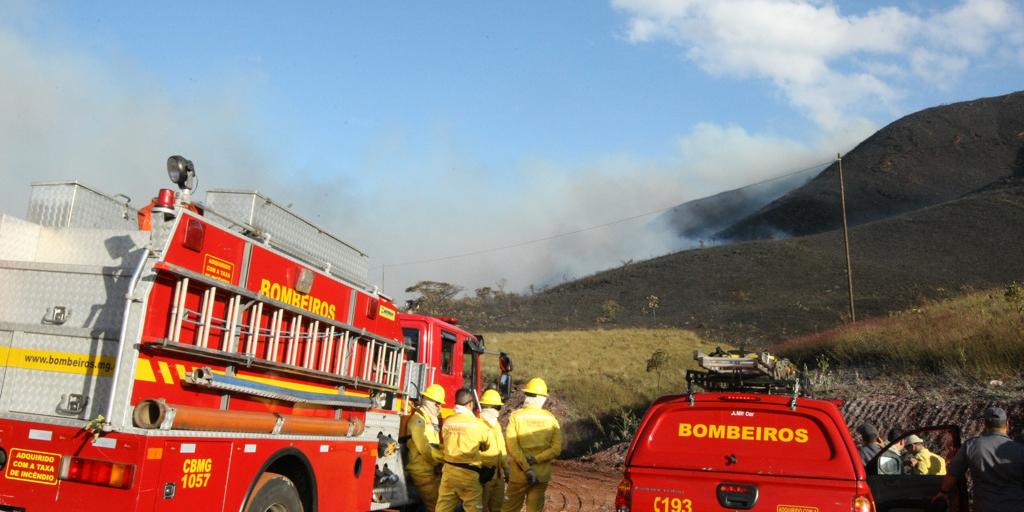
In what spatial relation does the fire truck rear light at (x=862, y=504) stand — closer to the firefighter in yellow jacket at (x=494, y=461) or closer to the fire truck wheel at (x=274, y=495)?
the firefighter in yellow jacket at (x=494, y=461)

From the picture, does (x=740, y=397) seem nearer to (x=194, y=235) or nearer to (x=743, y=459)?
(x=743, y=459)

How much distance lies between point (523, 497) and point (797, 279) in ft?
191

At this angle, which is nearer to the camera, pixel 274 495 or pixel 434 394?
pixel 274 495

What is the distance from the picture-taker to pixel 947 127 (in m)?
115

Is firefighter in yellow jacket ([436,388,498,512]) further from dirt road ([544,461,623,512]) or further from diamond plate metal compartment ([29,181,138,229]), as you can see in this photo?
dirt road ([544,461,623,512])

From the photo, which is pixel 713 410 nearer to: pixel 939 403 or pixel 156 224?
pixel 156 224

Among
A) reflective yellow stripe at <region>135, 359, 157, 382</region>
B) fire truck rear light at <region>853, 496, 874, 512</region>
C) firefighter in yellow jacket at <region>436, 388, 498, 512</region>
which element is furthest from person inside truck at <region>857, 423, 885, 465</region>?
reflective yellow stripe at <region>135, 359, 157, 382</region>

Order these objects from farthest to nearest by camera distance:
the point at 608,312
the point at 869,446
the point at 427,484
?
the point at 608,312 → the point at 427,484 → the point at 869,446

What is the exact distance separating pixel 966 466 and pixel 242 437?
5758 millimetres

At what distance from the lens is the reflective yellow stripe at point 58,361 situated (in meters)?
5.59

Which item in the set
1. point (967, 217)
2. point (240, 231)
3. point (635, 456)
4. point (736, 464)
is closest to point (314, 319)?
point (240, 231)

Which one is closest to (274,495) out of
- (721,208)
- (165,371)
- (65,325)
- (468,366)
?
(165,371)

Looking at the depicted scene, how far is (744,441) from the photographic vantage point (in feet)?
19.1

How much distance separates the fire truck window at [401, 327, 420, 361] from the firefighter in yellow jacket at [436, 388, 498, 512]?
7.83 feet
